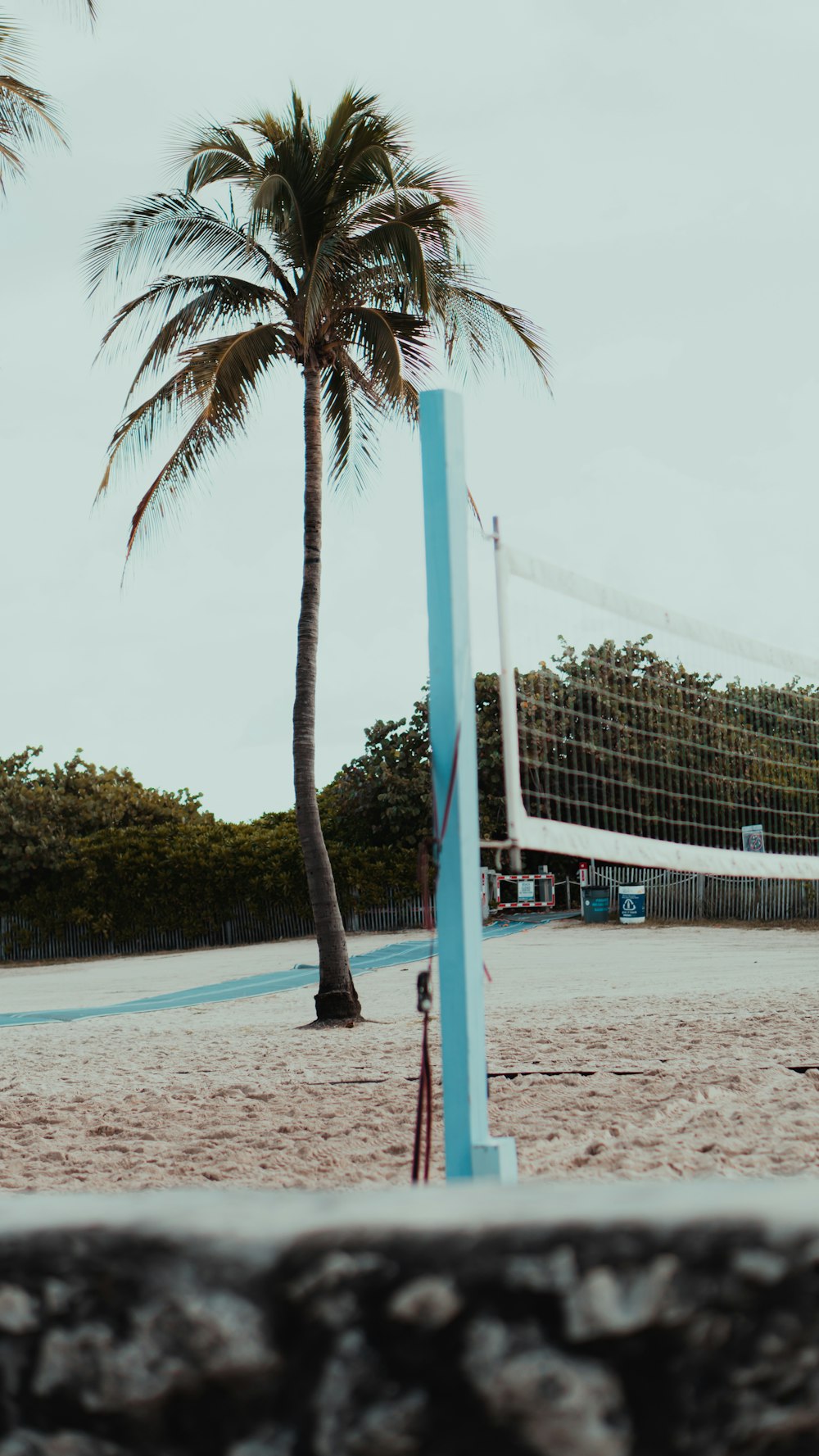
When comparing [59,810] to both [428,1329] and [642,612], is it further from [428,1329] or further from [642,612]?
[428,1329]

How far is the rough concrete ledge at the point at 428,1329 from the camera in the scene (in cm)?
110

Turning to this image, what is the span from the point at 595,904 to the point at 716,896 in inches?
108

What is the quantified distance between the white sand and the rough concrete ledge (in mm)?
3469

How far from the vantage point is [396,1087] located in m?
7.17

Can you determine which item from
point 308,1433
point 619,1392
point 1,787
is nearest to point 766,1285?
point 619,1392

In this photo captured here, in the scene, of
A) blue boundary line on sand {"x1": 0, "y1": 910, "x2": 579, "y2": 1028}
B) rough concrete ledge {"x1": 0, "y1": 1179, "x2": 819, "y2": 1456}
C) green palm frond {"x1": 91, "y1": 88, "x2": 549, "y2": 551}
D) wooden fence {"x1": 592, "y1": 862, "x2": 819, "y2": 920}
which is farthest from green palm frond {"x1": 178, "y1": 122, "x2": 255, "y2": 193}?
wooden fence {"x1": 592, "y1": 862, "x2": 819, "y2": 920}

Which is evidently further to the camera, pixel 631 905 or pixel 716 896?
pixel 631 905

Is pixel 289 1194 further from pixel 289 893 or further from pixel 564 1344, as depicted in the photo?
pixel 289 893

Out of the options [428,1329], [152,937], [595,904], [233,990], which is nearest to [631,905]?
[595,904]

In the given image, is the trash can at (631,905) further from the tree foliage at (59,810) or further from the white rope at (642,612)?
the white rope at (642,612)

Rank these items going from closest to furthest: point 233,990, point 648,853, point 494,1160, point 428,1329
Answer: point 428,1329 < point 494,1160 < point 648,853 < point 233,990

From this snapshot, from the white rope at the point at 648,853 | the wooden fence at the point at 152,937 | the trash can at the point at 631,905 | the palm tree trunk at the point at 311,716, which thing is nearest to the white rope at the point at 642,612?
the white rope at the point at 648,853

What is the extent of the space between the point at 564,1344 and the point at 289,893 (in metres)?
29.9

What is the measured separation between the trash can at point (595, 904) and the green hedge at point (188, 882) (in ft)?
14.1
